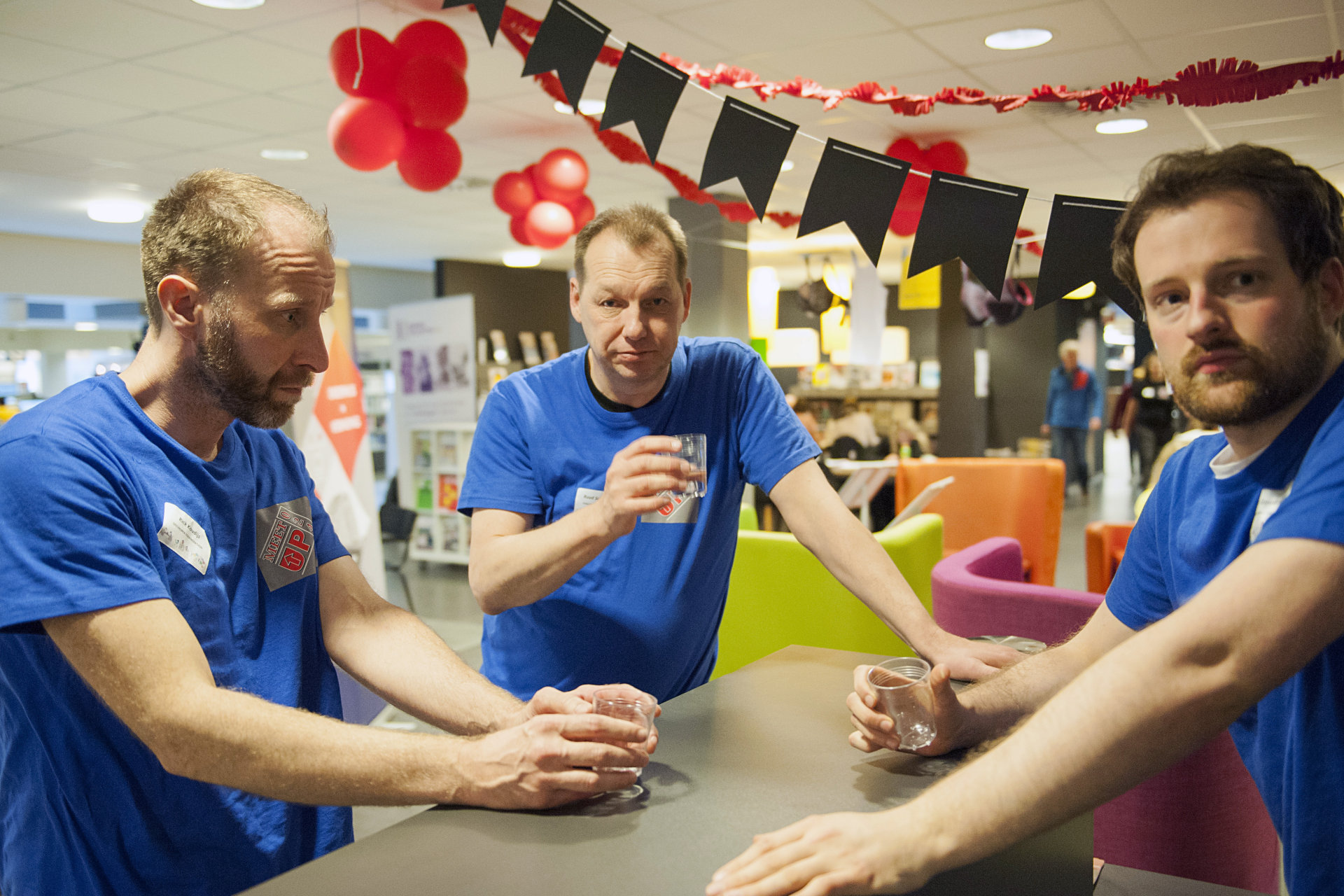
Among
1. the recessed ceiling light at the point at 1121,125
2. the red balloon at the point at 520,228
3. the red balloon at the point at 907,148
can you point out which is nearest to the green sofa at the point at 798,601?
the red balloon at the point at 520,228

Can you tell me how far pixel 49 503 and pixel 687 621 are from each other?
41.6 inches

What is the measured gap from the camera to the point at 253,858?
1.20m

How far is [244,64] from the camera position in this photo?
4.62m

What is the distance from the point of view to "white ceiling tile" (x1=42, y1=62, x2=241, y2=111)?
4.77m

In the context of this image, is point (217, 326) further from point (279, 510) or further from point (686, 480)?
point (686, 480)

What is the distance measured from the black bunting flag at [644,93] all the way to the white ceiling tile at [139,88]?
3764mm

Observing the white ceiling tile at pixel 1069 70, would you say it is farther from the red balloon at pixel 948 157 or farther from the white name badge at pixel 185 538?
the white name badge at pixel 185 538

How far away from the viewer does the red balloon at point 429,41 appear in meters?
3.72

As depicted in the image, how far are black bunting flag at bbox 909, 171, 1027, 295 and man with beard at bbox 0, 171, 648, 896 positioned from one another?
3.98 ft

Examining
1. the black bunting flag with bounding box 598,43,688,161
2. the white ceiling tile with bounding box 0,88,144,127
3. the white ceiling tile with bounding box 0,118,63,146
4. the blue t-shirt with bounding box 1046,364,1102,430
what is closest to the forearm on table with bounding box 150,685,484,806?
the black bunting flag with bounding box 598,43,688,161

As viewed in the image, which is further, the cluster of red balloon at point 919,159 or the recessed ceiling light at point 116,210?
the recessed ceiling light at point 116,210

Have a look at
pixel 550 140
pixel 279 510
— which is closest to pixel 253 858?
pixel 279 510

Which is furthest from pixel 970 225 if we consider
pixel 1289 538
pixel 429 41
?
pixel 429 41

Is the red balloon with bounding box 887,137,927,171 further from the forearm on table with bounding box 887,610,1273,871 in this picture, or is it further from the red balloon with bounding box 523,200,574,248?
the forearm on table with bounding box 887,610,1273,871
